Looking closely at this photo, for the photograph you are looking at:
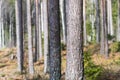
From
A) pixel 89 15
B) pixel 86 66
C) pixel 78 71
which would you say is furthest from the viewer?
pixel 89 15

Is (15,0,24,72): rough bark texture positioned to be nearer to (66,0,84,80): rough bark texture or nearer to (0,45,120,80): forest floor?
(0,45,120,80): forest floor

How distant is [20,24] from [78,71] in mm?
12833

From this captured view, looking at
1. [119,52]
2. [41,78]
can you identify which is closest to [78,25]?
[41,78]

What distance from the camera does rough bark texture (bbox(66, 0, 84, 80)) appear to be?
9.86m

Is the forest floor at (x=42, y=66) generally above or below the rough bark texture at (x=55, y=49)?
below

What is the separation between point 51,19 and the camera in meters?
13.3

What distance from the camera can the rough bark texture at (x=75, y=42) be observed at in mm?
9859

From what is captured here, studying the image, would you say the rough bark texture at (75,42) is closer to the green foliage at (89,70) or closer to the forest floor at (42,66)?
the green foliage at (89,70)

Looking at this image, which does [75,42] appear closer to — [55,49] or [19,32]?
[55,49]

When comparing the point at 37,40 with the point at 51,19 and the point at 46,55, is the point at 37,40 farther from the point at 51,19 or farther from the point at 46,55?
the point at 51,19

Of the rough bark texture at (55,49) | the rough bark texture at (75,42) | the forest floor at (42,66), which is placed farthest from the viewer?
the forest floor at (42,66)

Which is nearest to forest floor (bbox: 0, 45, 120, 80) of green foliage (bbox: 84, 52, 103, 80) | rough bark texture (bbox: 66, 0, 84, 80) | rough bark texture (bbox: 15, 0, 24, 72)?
rough bark texture (bbox: 15, 0, 24, 72)

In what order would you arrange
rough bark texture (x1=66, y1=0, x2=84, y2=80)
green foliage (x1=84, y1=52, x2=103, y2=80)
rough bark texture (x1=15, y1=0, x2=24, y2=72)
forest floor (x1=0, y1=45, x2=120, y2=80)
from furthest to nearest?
rough bark texture (x1=15, y1=0, x2=24, y2=72) → forest floor (x1=0, y1=45, x2=120, y2=80) → green foliage (x1=84, y1=52, x2=103, y2=80) → rough bark texture (x1=66, y1=0, x2=84, y2=80)

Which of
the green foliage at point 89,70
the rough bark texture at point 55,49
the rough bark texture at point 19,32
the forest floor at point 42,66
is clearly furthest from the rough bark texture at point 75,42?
the rough bark texture at point 19,32
